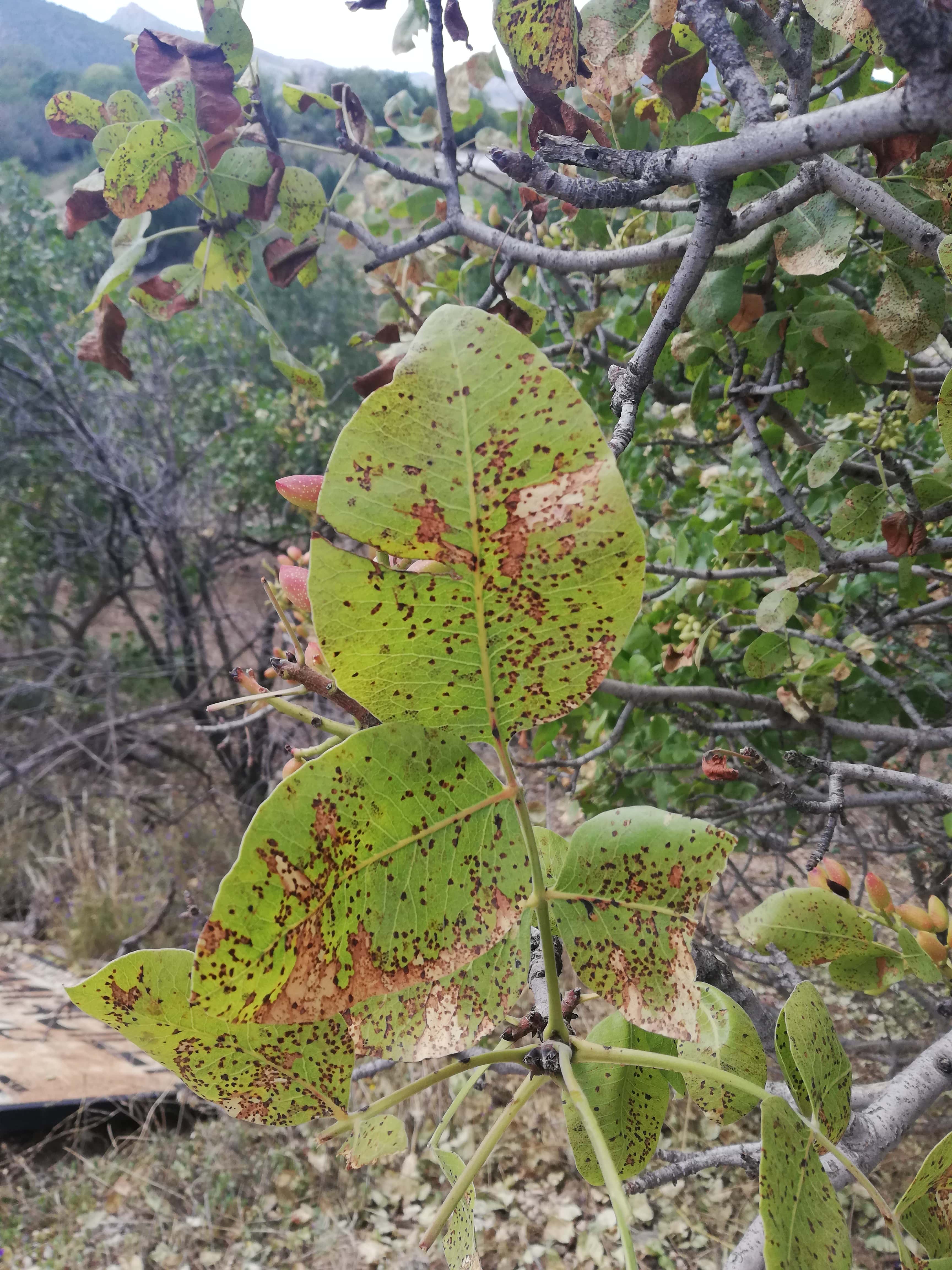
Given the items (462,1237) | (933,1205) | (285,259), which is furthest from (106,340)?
(933,1205)

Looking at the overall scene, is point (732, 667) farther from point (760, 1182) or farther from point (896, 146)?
point (760, 1182)

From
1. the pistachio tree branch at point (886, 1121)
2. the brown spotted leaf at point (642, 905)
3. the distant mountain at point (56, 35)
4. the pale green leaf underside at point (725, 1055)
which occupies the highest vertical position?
the distant mountain at point (56, 35)

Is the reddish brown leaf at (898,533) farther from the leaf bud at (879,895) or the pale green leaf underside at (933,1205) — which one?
the pale green leaf underside at (933,1205)

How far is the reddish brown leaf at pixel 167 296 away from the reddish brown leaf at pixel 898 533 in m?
0.85

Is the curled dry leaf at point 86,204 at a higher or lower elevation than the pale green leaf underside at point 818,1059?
higher

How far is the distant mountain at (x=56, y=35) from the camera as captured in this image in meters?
8.49

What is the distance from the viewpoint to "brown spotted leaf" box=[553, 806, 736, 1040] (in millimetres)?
296

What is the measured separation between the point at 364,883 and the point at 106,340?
33.1 inches

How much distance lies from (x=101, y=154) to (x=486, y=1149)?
1114 millimetres

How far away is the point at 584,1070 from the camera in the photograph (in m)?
0.42

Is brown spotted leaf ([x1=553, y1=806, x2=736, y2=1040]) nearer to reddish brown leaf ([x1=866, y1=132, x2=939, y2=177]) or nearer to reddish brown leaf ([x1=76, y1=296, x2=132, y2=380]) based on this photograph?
reddish brown leaf ([x1=866, y1=132, x2=939, y2=177])

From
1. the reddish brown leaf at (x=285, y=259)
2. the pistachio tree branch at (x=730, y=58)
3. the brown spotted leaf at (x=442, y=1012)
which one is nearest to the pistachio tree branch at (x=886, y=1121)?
the brown spotted leaf at (x=442, y=1012)

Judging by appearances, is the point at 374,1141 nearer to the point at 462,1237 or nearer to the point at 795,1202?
the point at 462,1237

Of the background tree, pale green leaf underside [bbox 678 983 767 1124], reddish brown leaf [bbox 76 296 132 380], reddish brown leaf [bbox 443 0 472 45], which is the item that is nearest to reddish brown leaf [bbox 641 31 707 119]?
the background tree
